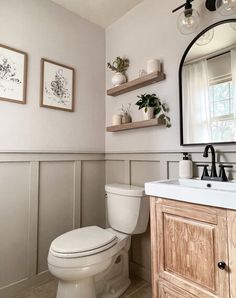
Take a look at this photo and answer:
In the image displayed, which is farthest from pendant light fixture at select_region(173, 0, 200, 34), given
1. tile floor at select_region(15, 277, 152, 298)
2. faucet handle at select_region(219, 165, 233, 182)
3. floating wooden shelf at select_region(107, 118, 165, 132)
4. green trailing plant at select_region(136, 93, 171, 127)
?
tile floor at select_region(15, 277, 152, 298)

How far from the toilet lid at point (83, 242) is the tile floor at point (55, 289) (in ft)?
1.64

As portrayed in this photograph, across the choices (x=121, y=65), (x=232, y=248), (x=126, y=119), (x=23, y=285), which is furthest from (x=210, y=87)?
(x=23, y=285)

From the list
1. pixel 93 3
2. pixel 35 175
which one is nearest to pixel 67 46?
→ pixel 93 3

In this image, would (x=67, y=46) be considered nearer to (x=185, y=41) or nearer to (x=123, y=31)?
(x=123, y=31)

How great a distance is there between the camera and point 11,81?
1.59m

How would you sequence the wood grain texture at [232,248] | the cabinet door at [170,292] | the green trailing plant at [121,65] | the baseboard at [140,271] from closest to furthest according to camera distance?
the wood grain texture at [232,248], the cabinet door at [170,292], the baseboard at [140,271], the green trailing plant at [121,65]

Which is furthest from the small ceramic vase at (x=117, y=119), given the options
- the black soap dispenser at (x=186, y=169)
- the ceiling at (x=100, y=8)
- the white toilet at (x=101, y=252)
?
the ceiling at (x=100, y=8)

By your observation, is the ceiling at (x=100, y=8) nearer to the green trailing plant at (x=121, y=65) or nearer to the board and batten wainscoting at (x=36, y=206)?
the green trailing plant at (x=121, y=65)

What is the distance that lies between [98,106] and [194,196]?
4.80 ft

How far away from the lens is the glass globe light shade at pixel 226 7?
3.87 ft

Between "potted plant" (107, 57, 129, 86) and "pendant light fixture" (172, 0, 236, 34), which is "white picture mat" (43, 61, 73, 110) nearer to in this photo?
"potted plant" (107, 57, 129, 86)

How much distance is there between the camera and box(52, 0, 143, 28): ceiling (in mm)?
1841

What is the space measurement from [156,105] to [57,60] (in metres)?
0.96

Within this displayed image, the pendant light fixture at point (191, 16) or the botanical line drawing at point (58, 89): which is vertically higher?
the pendant light fixture at point (191, 16)
